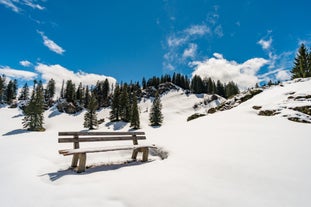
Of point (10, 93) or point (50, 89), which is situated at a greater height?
point (50, 89)

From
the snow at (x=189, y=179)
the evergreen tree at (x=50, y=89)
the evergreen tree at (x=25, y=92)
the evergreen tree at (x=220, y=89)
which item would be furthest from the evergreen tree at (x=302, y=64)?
the evergreen tree at (x=25, y=92)

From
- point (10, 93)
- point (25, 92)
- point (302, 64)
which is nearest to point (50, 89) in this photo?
point (25, 92)

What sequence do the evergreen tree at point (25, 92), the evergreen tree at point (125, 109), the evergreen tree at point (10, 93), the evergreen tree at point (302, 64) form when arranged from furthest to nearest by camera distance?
the evergreen tree at point (25, 92) < the evergreen tree at point (10, 93) < the evergreen tree at point (125, 109) < the evergreen tree at point (302, 64)

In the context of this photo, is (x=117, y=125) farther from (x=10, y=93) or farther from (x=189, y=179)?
(x=10, y=93)

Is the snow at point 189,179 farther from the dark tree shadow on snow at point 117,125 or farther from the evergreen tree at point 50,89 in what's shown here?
the evergreen tree at point 50,89

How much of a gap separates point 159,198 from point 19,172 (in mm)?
4036

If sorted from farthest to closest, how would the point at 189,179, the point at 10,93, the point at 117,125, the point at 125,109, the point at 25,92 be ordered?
1. the point at 25,92
2. the point at 10,93
3. the point at 125,109
4. the point at 117,125
5. the point at 189,179

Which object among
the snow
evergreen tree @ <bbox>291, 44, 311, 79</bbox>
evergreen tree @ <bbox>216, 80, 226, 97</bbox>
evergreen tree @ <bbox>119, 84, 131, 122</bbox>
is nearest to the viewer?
the snow

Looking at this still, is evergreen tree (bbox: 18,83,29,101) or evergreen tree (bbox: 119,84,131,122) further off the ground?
evergreen tree (bbox: 18,83,29,101)

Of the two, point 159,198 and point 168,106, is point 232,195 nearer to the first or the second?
point 159,198

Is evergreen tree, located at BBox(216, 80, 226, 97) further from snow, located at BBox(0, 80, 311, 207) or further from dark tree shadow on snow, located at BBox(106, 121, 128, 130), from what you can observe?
snow, located at BBox(0, 80, 311, 207)

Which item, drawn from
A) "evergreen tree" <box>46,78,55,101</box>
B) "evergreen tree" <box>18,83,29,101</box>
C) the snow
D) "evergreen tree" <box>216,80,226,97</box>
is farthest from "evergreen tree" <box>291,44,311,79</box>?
"evergreen tree" <box>18,83,29,101</box>

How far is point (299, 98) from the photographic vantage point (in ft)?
48.5

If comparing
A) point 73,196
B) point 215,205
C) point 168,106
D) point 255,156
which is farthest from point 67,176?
point 168,106
